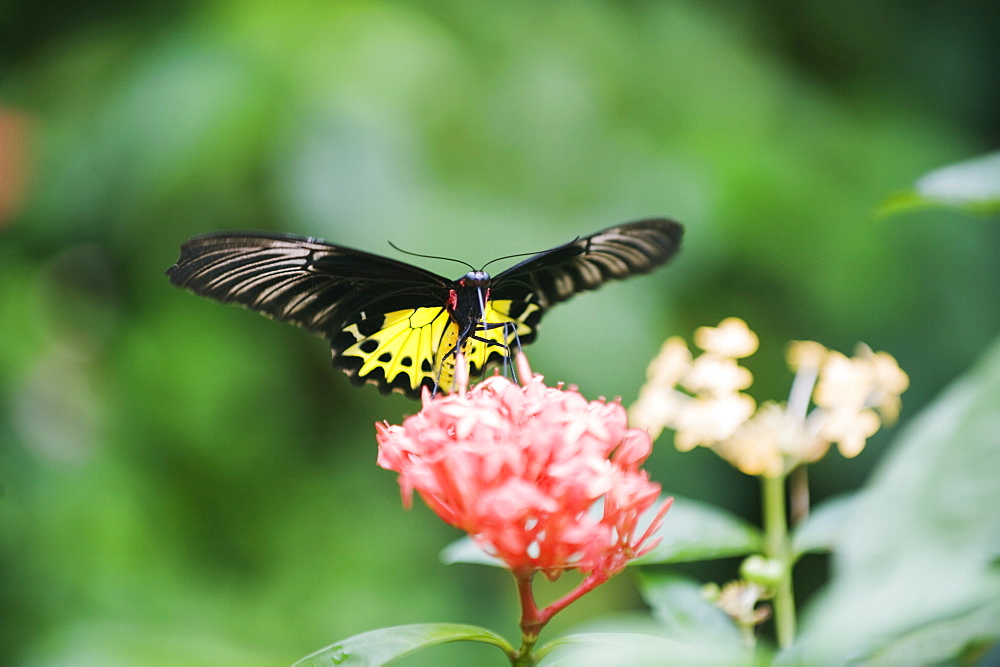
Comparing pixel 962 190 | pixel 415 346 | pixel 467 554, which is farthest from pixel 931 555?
pixel 415 346

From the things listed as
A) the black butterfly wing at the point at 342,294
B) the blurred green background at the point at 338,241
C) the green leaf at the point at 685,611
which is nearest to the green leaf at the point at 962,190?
the green leaf at the point at 685,611

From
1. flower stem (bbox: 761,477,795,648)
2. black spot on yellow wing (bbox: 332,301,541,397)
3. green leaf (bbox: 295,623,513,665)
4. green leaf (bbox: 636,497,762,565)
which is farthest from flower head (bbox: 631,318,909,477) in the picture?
green leaf (bbox: 295,623,513,665)

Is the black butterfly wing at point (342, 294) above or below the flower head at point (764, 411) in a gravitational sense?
above

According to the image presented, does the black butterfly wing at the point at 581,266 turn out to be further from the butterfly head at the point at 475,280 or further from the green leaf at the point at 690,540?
the green leaf at the point at 690,540

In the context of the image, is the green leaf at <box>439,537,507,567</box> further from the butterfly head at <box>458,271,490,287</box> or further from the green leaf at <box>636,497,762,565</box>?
the butterfly head at <box>458,271,490,287</box>

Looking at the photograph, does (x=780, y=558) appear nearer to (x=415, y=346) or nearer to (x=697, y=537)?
(x=697, y=537)

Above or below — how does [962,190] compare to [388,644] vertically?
above
